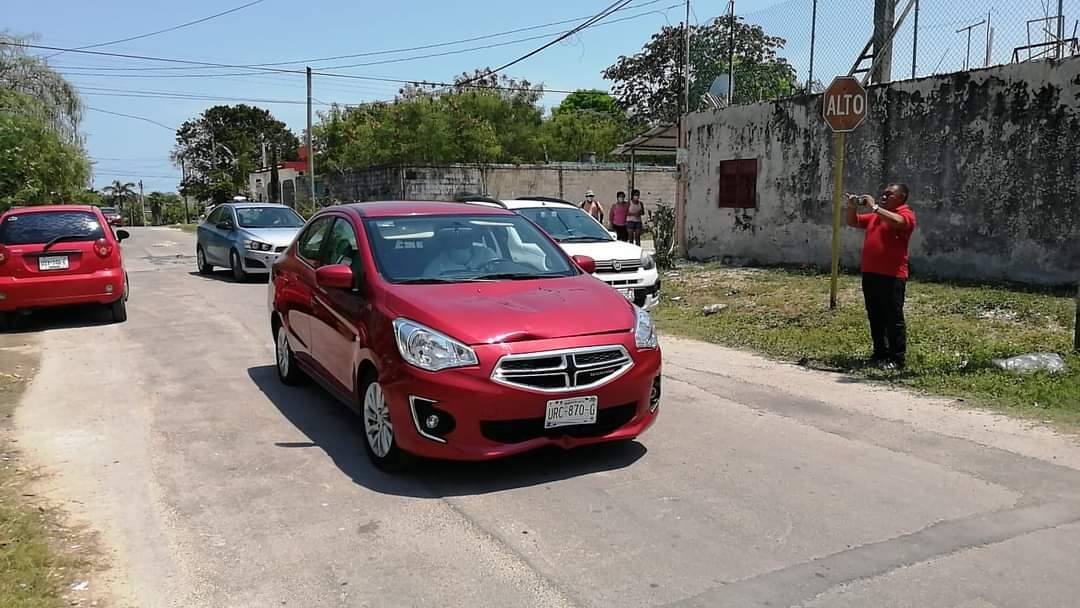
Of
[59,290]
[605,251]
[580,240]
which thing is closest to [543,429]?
[605,251]

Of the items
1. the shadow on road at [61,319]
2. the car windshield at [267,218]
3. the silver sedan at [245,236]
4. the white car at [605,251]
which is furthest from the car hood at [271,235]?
the white car at [605,251]

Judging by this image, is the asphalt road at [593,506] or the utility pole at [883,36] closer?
the asphalt road at [593,506]

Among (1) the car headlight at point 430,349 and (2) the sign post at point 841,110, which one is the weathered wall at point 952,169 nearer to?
(2) the sign post at point 841,110

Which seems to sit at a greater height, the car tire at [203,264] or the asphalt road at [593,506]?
the car tire at [203,264]

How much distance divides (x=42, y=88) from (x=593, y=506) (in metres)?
32.3

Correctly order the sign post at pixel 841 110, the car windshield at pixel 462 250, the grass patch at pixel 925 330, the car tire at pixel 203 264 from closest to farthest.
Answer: the car windshield at pixel 462 250, the grass patch at pixel 925 330, the sign post at pixel 841 110, the car tire at pixel 203 264

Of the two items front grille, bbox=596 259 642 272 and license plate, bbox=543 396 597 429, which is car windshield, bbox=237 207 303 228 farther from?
license plate, bbox=543 396 597 429

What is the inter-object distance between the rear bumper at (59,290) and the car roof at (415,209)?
573cm

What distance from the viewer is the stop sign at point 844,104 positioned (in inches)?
393

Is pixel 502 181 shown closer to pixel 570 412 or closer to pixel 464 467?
pixel 464 467

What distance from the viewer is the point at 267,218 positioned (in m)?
17.4

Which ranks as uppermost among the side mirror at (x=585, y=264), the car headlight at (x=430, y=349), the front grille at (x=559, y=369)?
the side mirror at (x=585, y=264)

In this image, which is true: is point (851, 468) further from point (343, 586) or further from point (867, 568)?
point (343, 586)

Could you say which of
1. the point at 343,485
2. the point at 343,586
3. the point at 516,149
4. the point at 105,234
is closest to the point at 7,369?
the point at 105,234
